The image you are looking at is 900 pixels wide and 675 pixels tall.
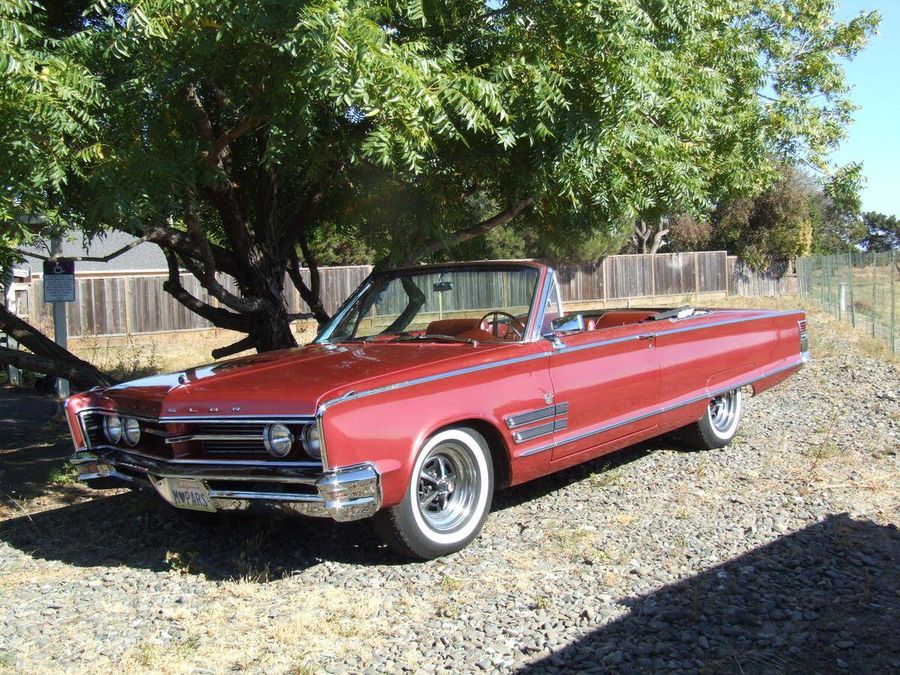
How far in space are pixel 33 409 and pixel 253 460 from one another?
8.53 metres

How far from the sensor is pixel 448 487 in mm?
4770

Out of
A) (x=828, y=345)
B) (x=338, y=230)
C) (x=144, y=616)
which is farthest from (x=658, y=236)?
(x=144, y=616)

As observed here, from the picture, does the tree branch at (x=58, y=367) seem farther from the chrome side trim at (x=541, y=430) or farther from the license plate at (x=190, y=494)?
the chrome side trim at (x=541, y=430)

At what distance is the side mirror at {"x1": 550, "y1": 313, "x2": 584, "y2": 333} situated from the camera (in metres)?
5.49

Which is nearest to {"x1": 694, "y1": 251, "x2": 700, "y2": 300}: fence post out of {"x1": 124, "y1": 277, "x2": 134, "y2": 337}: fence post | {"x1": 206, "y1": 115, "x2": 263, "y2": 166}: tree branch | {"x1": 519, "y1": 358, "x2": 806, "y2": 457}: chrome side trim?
{"x1": 124, "y1": 277, "x2": 134, "y2": 337}: fence post

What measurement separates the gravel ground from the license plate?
431 millimetres

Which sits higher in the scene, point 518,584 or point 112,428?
point 112,428

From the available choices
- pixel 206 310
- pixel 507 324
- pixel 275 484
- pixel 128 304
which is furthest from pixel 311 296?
pixel 128 304

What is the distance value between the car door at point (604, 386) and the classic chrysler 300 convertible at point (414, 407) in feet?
0.04

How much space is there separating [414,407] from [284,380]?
72 centimetres

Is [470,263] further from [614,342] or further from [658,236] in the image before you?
[658,236]

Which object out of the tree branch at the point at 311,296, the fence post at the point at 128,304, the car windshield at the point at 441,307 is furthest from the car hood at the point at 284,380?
the fence post at the point at 128,304

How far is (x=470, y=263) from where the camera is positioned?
19.6ft

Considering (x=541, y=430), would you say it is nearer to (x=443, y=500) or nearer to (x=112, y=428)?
(x=443, y=500)
